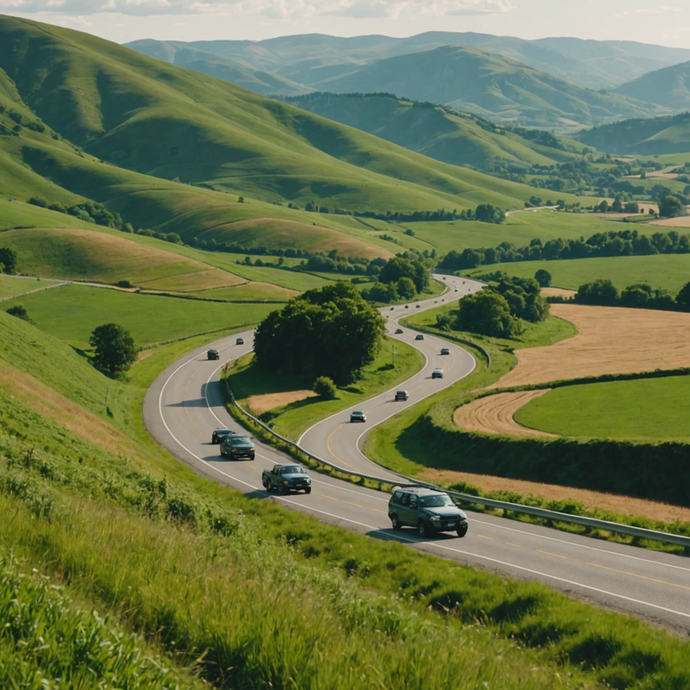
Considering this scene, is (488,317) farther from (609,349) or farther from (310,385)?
(310,385)

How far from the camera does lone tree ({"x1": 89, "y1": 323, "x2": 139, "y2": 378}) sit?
101 m

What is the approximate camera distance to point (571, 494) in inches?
1821

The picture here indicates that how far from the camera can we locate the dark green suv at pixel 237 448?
195ft

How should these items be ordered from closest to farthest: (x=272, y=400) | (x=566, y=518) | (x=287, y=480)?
(x=566, y=518) → (x=287, y=480) → (x=272, y=400)

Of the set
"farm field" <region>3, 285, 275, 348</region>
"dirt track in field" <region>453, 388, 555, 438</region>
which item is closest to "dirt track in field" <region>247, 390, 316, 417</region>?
"dirt track in field" <region>453, 388, 555, 438</region>

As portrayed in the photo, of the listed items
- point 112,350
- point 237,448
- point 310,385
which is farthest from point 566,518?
point 112,350

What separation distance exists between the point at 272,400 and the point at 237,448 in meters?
30.3

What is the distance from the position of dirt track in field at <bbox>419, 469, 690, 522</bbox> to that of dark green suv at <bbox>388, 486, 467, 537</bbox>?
10.9m

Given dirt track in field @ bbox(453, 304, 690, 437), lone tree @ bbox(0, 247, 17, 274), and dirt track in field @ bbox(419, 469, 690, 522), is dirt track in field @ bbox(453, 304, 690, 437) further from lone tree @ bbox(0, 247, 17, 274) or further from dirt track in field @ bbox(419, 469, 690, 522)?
lone tree @ bbox(0, 247, 17, 274)

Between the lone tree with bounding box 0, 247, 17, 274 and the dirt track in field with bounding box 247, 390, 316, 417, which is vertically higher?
the lone tree with bounding box 0, 247, 17, 274

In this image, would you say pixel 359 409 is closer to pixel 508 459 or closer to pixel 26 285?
pixel 508 459

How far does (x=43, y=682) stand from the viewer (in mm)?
6754

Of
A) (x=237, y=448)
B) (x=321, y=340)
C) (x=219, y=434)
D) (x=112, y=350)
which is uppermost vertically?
(x=321, y=340)

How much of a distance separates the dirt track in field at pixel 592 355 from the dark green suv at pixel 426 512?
2844 centimetres
